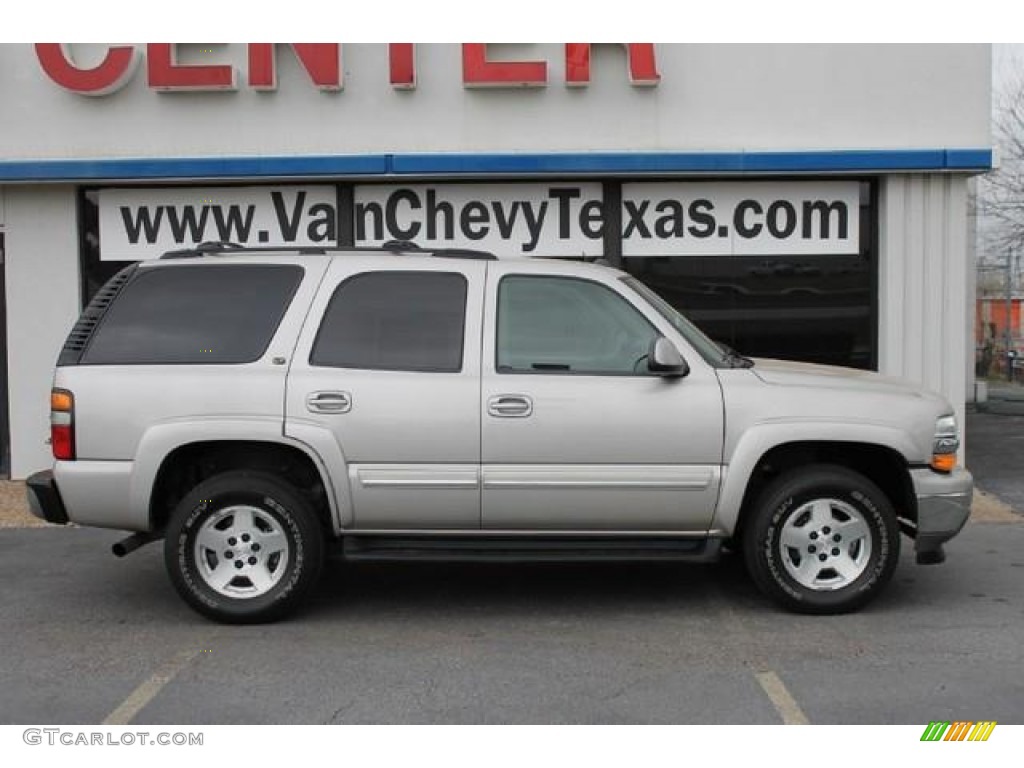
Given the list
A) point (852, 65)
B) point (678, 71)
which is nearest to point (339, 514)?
point (678, 71)

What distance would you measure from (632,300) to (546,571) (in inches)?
80.9

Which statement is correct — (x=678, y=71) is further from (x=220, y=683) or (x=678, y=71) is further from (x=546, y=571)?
(x=220, y=683)

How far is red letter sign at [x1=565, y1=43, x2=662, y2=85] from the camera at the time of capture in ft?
33.8

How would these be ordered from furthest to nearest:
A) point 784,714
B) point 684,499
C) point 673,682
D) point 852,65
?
point 852,65 → point 684,499 → point 673,682 → point 784,714

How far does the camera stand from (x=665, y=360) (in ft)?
19.1

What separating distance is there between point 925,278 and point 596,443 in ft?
19.3

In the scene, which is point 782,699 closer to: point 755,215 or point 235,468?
point 235,468

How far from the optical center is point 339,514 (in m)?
6.01

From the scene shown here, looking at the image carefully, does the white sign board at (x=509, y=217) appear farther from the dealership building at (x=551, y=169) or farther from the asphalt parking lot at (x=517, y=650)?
the asphalt parking lot at (x=517, y=650)

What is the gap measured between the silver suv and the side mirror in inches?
0.6

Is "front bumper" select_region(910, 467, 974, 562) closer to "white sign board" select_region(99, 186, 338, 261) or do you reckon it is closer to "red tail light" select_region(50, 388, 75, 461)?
"red tail light" select_region(50, 388, 75, 461)

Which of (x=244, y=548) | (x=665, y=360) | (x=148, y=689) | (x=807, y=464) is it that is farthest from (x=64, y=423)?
(x=807, y=464)

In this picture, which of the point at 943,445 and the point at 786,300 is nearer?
the point at 943,445

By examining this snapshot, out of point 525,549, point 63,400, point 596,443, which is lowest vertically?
point 525,549
